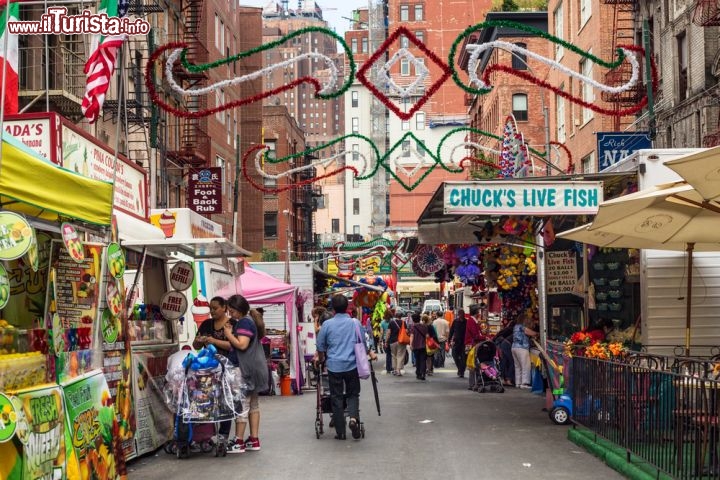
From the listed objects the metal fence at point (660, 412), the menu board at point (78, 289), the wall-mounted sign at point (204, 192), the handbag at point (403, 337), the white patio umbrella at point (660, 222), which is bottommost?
the handbag at point (403, 337)

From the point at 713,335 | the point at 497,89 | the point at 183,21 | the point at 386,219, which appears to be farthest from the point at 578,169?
the point at 386,219

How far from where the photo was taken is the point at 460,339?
27172mm

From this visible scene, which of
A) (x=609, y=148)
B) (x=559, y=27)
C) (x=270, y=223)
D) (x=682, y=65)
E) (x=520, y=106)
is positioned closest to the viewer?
(x=609, y=148)

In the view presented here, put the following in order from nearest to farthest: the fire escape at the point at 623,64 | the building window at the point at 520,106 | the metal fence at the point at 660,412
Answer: the metal fence at the point at 660,412 → the fire escape at the point at 623,64 → the building window at the point at 520,106

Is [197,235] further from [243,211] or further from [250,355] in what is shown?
Answer: [243,211]

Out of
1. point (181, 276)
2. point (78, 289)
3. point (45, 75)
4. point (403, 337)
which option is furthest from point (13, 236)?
point (403, 337)

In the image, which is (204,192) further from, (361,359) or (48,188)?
(48,188)

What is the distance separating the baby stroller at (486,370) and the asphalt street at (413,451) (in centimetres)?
312

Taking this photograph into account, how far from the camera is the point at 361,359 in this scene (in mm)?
13766

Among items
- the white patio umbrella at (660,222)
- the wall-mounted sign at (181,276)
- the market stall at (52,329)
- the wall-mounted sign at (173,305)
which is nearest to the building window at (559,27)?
the white patio umbrella at (660,222)

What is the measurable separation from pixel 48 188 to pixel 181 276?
22.4 ft

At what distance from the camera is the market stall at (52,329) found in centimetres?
748

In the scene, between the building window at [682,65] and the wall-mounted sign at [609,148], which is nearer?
the wall-mounted sign at [609,148]

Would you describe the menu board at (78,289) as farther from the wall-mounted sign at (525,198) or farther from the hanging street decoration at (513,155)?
the hanging street decoration at (513,155)
